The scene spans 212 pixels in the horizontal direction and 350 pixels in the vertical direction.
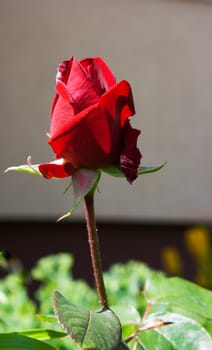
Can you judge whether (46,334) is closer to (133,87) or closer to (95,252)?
(95,252)

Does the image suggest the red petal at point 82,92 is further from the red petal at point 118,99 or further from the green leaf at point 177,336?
the green leaf at point 177,336

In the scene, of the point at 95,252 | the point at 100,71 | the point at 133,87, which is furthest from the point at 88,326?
the point at 133,87

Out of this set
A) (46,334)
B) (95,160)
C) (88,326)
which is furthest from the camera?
(46,334)

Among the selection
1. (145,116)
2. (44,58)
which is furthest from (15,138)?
(145,116)

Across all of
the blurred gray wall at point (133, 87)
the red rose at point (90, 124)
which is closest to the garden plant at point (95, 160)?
the red rose at point (90, 124)

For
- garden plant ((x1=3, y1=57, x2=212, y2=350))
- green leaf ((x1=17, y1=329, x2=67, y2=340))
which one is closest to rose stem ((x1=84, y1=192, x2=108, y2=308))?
garden plant ((x1=3, y1=57, x2=212, y2=350))

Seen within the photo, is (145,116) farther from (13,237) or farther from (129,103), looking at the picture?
(129,103)
